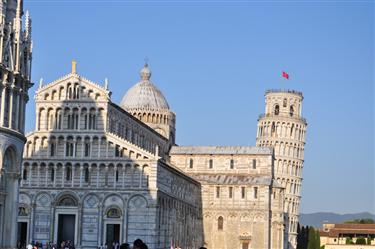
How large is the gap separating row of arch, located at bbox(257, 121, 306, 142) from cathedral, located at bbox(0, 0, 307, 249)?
147 millimetres

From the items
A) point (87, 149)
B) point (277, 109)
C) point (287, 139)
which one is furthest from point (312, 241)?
point (87, 149)

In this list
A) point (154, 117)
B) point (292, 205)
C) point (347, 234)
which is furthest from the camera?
point (347, 234)

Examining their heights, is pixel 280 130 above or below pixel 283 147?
above

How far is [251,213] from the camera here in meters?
97.9

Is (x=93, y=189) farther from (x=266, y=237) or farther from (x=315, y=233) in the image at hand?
(x=315, y=233)

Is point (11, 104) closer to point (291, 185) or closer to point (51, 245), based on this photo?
point (51, 245)

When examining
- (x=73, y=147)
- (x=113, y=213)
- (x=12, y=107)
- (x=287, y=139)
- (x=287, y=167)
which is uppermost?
(x=287, y=139)

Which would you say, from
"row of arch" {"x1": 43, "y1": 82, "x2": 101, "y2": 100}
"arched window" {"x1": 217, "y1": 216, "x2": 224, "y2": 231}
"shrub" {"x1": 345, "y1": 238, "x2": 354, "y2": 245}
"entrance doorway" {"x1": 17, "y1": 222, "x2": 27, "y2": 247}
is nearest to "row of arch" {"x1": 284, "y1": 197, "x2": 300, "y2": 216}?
"shrub" {"x1": 345, "y1": 238, "x2": 354, "y2": 245}

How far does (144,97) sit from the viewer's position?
103625mm

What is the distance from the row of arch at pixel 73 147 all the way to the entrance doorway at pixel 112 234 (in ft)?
20.7

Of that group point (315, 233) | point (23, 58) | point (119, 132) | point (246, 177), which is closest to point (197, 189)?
point (246, 177)

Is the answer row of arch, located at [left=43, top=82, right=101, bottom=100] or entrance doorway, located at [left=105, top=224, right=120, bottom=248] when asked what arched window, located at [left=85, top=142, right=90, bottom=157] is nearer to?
row of arch, located at [left=43, top=82, right=101, bottom=100]

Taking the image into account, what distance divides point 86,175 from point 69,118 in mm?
5404

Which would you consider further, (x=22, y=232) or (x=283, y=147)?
(x=283, y=147)
